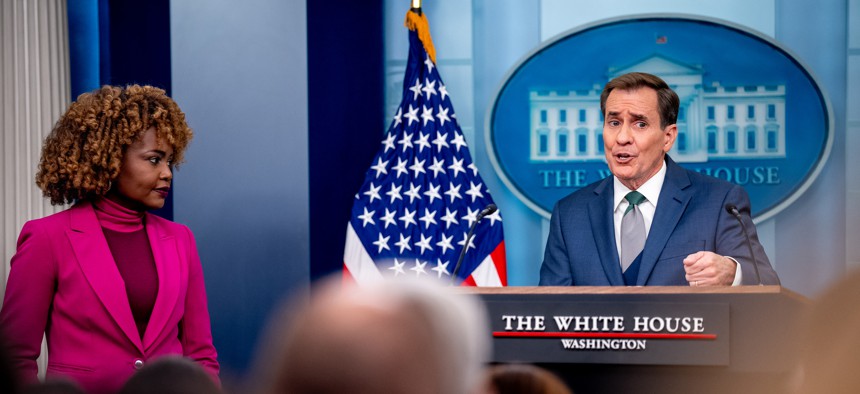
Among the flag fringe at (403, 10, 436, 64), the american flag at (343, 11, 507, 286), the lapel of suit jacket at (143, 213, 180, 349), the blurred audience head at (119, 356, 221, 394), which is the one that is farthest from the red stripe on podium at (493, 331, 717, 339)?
the flag fringe at (403, 10, 436, 64)

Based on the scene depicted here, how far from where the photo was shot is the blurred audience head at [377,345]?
60cm

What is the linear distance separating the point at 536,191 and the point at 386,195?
2.66 feet

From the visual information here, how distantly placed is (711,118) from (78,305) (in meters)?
3.28

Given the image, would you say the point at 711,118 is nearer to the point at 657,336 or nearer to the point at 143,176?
the point at 657,336

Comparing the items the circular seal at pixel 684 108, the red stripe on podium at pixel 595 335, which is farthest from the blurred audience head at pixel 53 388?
the circular seal at pixel 684 108

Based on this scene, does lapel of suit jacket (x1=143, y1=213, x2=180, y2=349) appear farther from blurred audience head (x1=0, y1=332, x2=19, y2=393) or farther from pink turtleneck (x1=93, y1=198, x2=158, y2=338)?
blurred audience head (x1=0, y1=332, x2=19, y2=393)

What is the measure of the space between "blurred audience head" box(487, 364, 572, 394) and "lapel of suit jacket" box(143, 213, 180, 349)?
199 centimetres

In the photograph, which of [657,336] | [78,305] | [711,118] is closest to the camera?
[657,336]

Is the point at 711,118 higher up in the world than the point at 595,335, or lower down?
higher up

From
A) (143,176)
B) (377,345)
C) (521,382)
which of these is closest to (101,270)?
(143,176)

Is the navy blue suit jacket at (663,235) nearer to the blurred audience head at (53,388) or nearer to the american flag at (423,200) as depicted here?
the american flag at (423,200)

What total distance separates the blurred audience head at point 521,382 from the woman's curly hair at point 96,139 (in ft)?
6.98

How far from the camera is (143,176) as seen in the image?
2863mm

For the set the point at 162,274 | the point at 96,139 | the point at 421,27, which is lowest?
the point at 162,274
